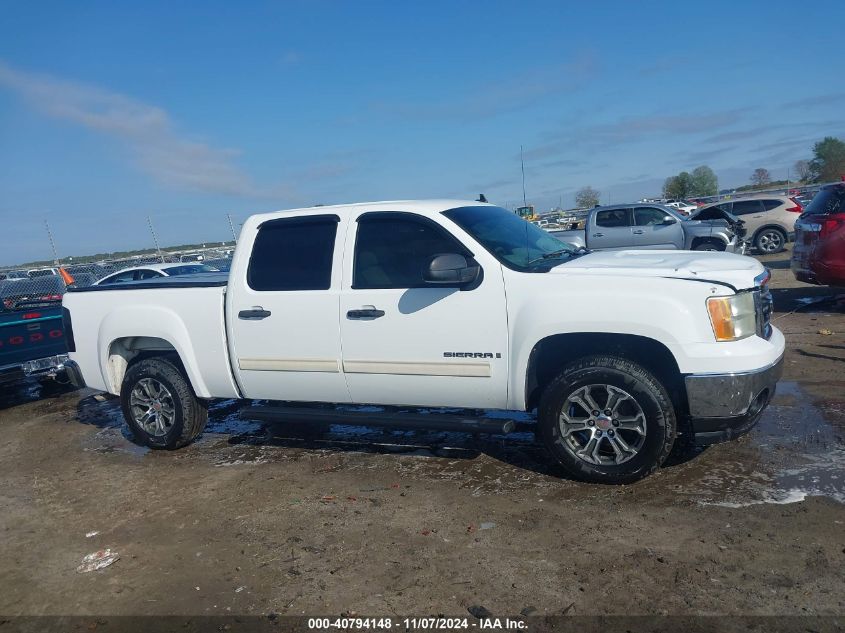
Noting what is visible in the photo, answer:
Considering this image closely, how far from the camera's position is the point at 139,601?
3416 mm

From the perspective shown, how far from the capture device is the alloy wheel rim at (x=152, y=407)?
579 centimetres

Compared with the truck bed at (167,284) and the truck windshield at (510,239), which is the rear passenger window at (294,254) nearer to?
the truck bed at (167,284)

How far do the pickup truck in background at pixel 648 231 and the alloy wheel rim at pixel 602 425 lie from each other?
11.5 metres

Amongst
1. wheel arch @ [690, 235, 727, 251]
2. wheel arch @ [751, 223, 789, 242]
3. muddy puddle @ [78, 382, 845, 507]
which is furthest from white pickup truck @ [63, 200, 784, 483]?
wheel arch @ [751, 223, 789, 242]

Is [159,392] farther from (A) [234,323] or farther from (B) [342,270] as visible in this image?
(B) [342,270]

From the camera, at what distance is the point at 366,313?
4691 mm

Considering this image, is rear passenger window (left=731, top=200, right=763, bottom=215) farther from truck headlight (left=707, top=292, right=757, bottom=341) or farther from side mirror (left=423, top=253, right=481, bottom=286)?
side mirror (left=423, top=253, right=481, bottom=286)

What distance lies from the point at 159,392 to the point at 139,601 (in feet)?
A: 8.79

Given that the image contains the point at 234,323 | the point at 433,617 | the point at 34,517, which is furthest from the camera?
the point at 234,323

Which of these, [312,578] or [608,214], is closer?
[312,578]

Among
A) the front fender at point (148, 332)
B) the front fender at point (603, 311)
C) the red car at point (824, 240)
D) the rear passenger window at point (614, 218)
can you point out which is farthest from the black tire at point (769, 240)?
the front fender at point (148, 332)

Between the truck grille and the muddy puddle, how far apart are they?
0.90 metres

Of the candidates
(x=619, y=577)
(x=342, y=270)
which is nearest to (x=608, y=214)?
(x=342, y=270)

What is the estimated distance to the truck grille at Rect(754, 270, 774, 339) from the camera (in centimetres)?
416
